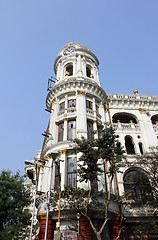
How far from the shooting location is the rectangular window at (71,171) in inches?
772

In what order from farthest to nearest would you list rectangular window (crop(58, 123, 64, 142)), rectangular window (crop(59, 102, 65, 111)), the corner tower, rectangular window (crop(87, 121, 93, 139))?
1. rectangular window (crop(59, 102, 65, 111))
2. rectangular window (crop(58, 123, 64, 142))
3. rectangular window (crop(87, 121, 93, 139))
4. the corner tower

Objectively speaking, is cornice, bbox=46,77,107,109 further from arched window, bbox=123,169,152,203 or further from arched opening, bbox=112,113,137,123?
arched window, bbox=123,169,152,203

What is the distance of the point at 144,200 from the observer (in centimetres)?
1773

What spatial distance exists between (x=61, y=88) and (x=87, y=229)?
1747 cm

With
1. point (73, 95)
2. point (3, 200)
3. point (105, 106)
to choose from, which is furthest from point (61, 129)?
point (3, 200)

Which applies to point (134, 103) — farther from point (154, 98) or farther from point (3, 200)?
point (3, 200)

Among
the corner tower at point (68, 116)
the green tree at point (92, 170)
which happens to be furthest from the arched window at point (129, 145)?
the green tree at point (92, 170)

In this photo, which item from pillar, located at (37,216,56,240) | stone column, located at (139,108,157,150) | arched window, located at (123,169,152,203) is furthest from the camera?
stone column, located at (139,108,157,150)

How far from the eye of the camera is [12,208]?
1727 centimetres

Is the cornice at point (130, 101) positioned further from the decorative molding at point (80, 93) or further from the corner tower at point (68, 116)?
the decorative molding at point (80, 93)

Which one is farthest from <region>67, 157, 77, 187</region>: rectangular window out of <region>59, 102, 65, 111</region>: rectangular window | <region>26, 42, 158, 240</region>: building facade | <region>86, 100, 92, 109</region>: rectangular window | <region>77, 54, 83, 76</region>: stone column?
<region>77, 54, 83, 76</region>: stone column

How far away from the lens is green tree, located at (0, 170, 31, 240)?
16.1 meters

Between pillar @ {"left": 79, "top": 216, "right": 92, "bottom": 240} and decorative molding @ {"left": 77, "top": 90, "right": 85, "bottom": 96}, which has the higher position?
decorative molding @ {"left": 77, "top": 90, "right": 85, "bottom": 96}

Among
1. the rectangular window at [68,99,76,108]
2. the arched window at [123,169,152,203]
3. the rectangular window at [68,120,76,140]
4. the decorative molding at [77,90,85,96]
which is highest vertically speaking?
the decorative molding at [77,90,85,96]
